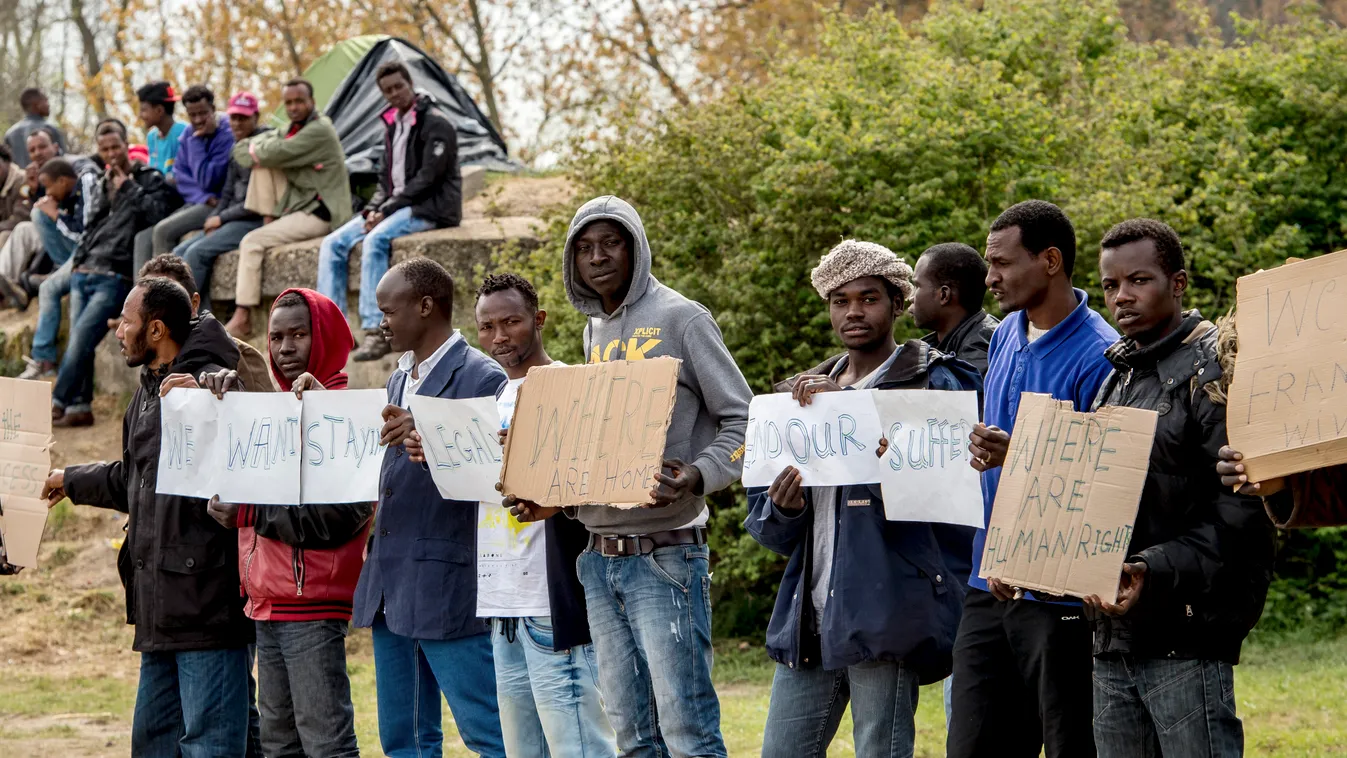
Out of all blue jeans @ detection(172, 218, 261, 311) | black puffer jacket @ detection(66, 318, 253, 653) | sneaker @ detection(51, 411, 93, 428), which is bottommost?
black puffer jacket @ detection(66, 318, 253, 653)

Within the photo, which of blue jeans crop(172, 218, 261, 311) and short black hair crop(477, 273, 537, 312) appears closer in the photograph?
short black hair crop(477, 273, 537, 312)

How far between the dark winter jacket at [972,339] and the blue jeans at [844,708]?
129 centimetres

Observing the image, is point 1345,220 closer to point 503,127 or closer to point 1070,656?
point 1070,656

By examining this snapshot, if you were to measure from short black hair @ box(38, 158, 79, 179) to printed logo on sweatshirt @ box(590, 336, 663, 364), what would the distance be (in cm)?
1127

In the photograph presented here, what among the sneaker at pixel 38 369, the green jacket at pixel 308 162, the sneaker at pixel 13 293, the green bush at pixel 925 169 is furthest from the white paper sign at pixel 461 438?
the sneaker at pixel 13 293

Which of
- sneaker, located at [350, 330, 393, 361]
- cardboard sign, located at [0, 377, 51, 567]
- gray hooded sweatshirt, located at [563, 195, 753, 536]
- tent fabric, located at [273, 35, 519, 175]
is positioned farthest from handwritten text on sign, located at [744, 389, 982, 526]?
tent fabric, located at [273, 35, 519, 175]

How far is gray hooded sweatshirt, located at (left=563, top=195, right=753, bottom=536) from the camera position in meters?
4.88

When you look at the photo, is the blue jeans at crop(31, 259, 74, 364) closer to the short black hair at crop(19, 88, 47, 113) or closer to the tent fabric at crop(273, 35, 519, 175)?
the tent fabric at crop(273, 35, 519, 175)

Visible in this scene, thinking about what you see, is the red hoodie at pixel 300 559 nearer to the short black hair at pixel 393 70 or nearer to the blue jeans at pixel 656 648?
the blue jeans at pixel 656 648

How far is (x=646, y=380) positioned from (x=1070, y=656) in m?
1.56

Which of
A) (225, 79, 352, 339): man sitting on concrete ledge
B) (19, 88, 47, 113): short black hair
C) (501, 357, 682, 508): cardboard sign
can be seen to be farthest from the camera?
(19, 88, 47, 113): short black hair

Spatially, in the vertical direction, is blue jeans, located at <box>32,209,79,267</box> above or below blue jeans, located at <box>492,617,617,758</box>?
above

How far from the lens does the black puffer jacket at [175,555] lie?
572cm

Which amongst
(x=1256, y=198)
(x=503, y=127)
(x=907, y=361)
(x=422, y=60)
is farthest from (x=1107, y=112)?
(x=503, y=127)
